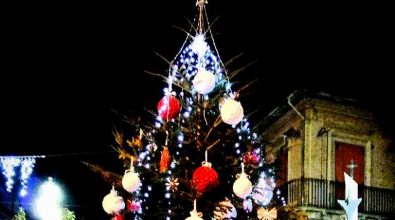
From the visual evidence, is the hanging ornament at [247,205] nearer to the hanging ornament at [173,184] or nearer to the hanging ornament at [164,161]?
the hanging ornament at [173,184]

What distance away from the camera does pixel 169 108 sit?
764 cm

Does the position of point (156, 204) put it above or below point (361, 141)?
below

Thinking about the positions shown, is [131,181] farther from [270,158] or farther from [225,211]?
[270,158]

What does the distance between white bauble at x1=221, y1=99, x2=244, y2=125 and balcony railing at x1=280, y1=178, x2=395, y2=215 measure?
12.4 meters

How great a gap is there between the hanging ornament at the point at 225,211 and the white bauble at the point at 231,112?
1.03 m

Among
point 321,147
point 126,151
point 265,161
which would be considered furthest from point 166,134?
point 321,147

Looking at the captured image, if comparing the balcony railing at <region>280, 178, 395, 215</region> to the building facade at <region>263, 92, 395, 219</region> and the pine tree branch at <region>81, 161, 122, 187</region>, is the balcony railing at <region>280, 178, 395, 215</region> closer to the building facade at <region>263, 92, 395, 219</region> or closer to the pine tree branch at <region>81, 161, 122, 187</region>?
the building facade at <region>263, 92, 395, 219</region>

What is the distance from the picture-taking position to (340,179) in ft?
68.2

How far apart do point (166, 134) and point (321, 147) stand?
45.1 ft

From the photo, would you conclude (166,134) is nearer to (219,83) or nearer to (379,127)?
(219,83)

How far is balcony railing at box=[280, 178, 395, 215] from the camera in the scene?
19688mm

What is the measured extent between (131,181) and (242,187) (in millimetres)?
1411

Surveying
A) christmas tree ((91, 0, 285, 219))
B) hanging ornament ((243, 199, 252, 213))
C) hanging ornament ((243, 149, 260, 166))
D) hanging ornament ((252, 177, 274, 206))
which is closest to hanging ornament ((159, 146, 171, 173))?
christmas tree ((91, 0, 285, 219))

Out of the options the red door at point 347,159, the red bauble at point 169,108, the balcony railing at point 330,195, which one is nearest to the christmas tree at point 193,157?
the red bauble at point 169,108
